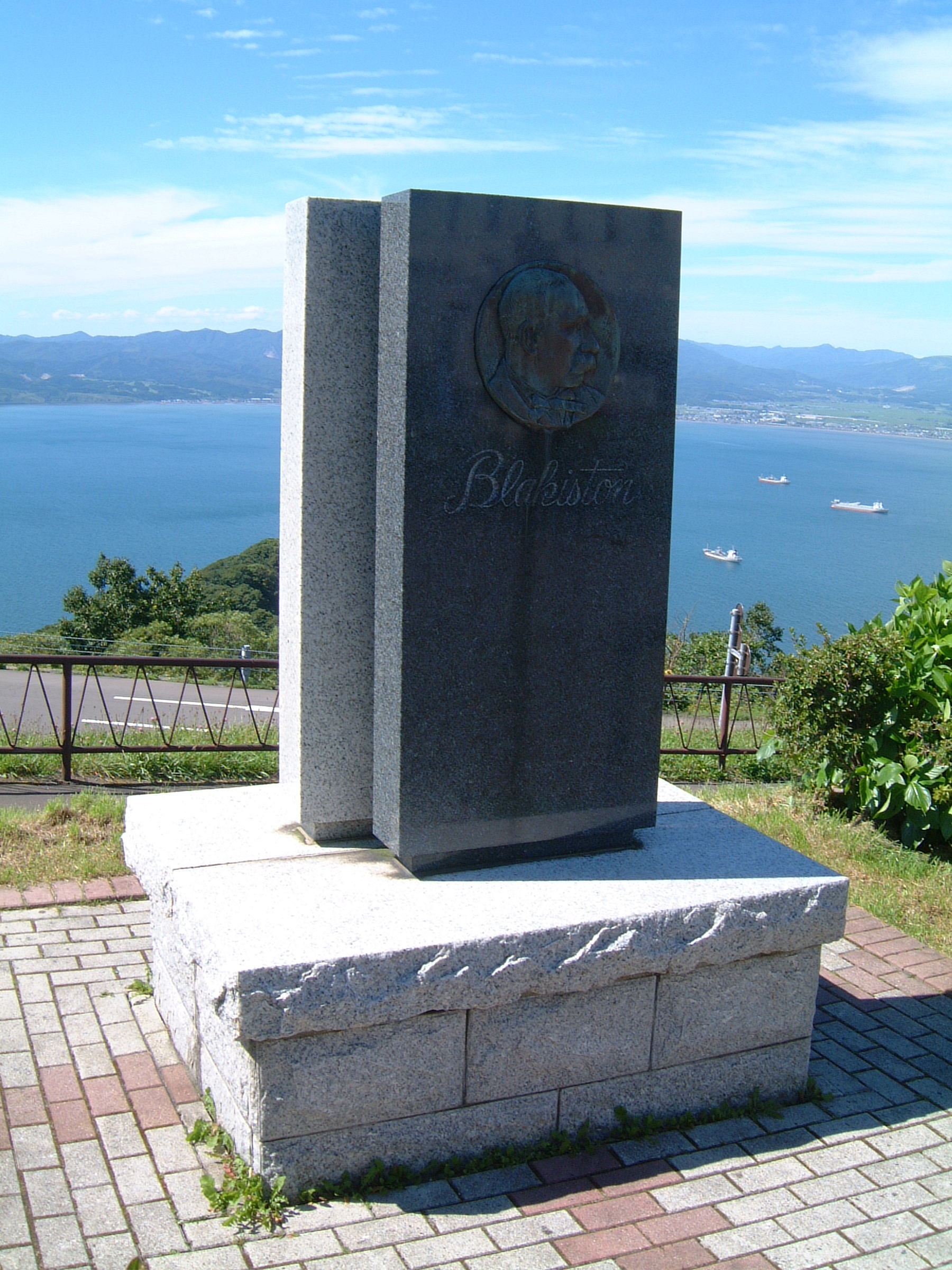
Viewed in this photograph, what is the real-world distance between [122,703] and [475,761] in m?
16.5

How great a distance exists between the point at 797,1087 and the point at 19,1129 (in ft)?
8.21

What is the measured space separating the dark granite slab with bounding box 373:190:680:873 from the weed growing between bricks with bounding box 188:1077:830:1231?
2.89 feet

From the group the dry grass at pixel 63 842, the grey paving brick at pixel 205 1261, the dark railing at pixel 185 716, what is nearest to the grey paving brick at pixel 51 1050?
the grey paving brick at pixel 205 1261

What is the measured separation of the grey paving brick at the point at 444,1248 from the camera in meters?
2.73

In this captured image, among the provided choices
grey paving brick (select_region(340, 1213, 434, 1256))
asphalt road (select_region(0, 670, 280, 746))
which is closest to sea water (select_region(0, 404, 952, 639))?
asphalt road (select_region(0, 670, 280, 746))

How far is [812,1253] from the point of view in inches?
112

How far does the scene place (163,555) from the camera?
281ft

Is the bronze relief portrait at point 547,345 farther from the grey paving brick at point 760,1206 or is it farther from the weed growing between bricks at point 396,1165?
the grey paving brick at point 760,1206

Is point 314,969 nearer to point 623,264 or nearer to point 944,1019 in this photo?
point 623,264

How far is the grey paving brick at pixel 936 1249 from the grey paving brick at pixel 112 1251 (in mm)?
2050

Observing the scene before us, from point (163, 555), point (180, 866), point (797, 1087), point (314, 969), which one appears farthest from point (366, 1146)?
point (163, 555)

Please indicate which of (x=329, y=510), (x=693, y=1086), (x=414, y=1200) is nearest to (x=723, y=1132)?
(x=693, y=1086)

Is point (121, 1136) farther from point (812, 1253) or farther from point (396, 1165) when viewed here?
point (812, 1253)

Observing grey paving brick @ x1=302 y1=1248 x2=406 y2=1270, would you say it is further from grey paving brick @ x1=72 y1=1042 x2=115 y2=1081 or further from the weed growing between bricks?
grey paving brick @ x1=72 y1=1042 x2=115 y2=1081
